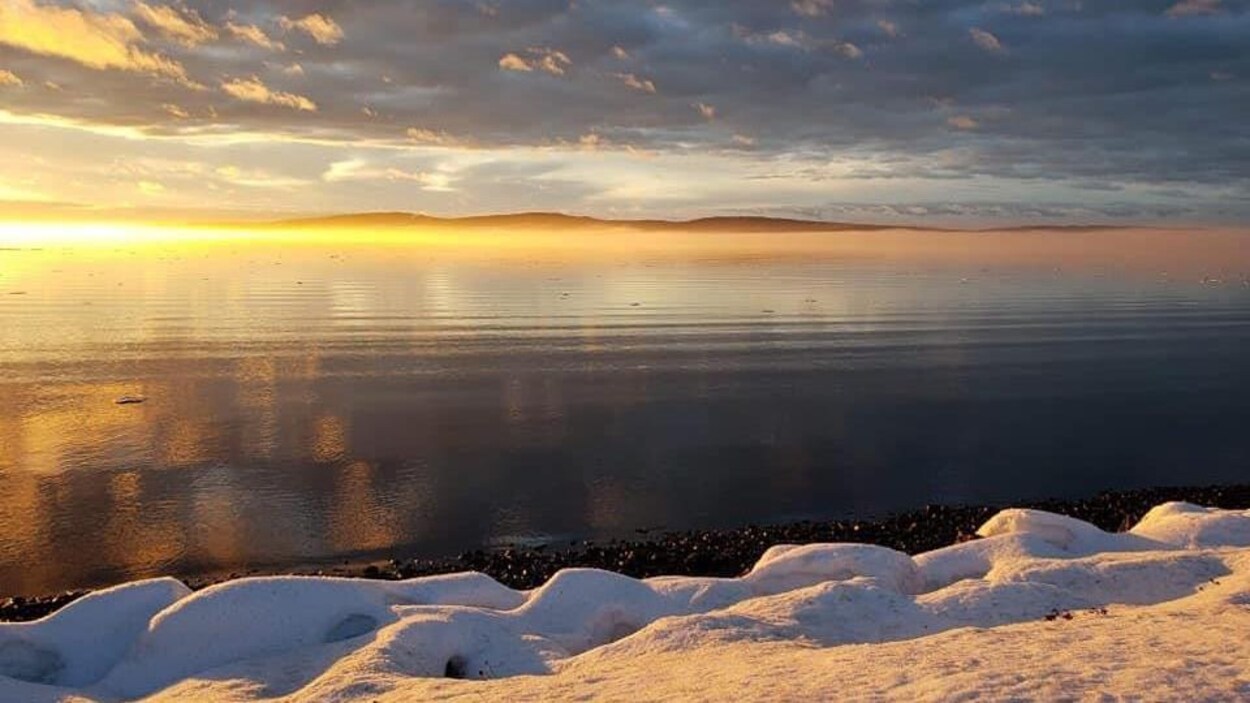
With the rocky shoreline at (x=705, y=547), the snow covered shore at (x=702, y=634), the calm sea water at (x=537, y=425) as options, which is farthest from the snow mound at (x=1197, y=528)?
the calm sea water at (x=537, y=425)

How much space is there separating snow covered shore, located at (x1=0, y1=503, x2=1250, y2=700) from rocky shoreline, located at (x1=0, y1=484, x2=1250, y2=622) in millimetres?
3529

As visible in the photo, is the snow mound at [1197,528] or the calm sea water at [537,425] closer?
the snow mound at [1197,528]

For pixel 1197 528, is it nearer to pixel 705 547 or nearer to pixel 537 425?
pixel 705 547

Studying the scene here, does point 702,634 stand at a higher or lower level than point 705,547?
higher

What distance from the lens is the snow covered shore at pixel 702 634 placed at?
37.4 ft

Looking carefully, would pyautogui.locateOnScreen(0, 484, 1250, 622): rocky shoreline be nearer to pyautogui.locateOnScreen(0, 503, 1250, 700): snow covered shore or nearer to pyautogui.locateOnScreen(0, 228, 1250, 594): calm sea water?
pyautogui.locateOnScreen(0, 228, 1250, 594): calm sea water

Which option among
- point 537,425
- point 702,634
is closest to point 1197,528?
point 702,634

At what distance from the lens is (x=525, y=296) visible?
101 metres

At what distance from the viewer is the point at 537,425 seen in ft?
117

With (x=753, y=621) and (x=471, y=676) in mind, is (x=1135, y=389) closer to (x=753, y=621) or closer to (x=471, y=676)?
(x=753, y=621)

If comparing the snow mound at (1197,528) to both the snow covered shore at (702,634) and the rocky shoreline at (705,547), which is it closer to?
the snow covered shore at (702,634)

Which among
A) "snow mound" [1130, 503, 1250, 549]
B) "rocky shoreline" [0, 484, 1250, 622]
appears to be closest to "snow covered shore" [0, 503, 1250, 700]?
"snow mound" [1130, 503, 1250, 549]

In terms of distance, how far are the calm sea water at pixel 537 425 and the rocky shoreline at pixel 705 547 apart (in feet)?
3.49

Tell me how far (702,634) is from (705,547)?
27.9 ft
